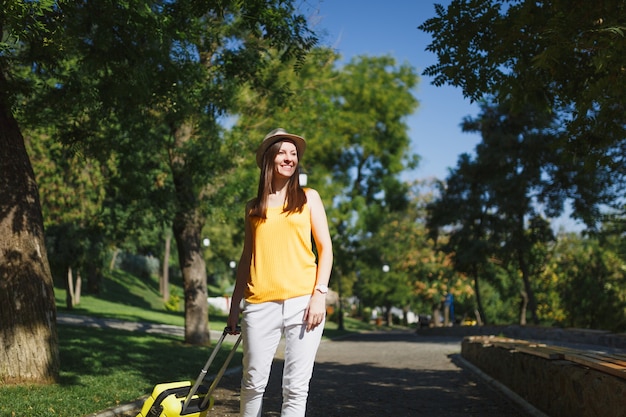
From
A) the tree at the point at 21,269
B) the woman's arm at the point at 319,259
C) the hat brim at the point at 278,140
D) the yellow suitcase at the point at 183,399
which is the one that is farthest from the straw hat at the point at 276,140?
the tree at the point at 21,269

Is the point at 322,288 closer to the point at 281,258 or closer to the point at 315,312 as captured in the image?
the point at 315,312

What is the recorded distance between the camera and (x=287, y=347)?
155 inches

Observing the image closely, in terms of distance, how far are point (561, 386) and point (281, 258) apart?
12.7 feet

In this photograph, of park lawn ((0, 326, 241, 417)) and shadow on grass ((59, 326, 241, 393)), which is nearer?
park lawn ((0, 326, 241, 417))

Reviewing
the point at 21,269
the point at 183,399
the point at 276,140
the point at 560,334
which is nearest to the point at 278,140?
the point at 276,140

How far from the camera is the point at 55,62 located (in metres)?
8.34

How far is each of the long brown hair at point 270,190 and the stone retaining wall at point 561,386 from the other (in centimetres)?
283

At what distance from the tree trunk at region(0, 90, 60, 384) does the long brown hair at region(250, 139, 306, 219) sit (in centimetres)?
477

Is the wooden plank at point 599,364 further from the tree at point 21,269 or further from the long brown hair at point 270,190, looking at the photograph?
the tree at point 21,269

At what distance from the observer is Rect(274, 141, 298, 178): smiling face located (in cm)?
411

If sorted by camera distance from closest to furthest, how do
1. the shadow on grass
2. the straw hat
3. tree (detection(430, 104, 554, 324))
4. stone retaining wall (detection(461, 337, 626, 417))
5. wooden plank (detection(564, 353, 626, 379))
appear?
the straw hat
wooden plank (detection(564, 353, 626, 379))
stone retaining wall (detection(461, 337, 626, 417))
the shadow on grass
tree (detection(430, 104, 554, 324))

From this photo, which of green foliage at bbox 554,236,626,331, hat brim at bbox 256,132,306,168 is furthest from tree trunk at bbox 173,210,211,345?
green foliage at bbox 554,236,626,331

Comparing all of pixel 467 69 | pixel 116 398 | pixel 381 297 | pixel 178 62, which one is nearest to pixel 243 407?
pixel 116 398

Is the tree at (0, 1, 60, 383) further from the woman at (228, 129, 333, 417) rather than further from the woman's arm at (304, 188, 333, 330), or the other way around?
the woman's arm at (304, 188, 333, 330)
